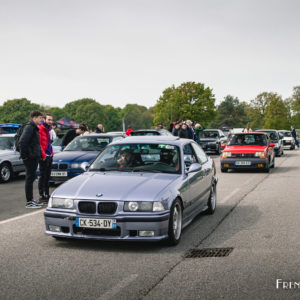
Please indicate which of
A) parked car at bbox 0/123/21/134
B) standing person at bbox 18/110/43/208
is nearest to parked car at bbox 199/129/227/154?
parked car at bbox 0/123/21/134

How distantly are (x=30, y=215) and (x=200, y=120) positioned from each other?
83.1m

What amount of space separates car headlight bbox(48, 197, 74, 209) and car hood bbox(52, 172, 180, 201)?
0.05 meters

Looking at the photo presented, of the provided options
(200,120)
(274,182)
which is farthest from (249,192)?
(200,120)

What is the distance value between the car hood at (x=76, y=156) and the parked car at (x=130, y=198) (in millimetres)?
5988

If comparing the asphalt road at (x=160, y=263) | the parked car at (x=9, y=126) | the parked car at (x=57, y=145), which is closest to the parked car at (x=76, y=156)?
the asphalt road at (x=160, y=263)

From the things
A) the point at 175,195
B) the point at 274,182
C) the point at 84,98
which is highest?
the point at 84,98

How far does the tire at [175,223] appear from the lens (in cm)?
584

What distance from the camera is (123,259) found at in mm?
5363

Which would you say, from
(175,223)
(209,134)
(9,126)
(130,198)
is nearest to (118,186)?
(130,198)

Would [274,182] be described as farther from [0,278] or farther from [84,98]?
[84,98]

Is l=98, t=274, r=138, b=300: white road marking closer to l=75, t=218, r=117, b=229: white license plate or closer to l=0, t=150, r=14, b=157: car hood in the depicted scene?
l=75, t=218, r=117, b=229: white license plate

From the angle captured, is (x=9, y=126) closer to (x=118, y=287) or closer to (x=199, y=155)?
(x=199, y=155)

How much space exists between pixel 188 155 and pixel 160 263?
2.60 meters

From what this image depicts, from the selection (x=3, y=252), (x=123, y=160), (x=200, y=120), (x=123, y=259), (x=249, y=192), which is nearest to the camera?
(x=123, y=259)
